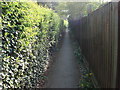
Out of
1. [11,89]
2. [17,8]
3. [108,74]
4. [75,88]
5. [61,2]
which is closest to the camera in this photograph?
[11,89]

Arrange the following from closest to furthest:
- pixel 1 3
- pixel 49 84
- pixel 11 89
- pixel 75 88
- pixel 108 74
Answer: pixel 1 3 → pixel 11 89 → pixel 108 74 → pixel 75 88 → pixel 49 84

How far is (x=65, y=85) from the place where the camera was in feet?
17.7

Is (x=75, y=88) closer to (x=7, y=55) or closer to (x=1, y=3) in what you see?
(x=7, y=55)

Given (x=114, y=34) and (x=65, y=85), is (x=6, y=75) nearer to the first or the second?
(x=114, y=34)

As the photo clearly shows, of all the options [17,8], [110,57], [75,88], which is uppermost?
[17,8]

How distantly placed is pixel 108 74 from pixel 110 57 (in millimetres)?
386

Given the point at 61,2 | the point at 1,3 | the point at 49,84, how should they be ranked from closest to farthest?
the point at 1,3, the point at 49,84, the point at 61,2

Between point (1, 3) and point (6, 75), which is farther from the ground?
point (1, 3)

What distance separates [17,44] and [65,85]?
306 centimetres

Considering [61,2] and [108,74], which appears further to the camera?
[61,2]

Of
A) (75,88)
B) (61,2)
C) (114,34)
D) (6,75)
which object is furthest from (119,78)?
(61,2)

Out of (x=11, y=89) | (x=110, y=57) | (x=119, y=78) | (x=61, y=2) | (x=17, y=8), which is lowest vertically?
(x=11, y=89)

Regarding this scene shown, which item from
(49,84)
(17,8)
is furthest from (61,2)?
(17,8)

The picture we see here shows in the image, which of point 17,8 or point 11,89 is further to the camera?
point 17,8
